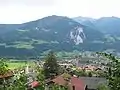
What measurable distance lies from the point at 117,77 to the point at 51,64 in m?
63.1

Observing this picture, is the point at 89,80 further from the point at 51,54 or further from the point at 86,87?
the point at 51,54

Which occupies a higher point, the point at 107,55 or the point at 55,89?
the point at 107,55

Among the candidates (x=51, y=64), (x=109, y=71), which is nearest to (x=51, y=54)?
(x=51, y=64)

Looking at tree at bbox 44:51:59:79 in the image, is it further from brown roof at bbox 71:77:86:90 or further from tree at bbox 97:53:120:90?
tree at bbox 97:53:120:90

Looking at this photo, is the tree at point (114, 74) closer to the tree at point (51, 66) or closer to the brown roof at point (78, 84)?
the brown roof at point (78, 84)

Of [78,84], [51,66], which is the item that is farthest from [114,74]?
[51,66]

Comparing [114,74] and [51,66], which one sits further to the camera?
[51,66]

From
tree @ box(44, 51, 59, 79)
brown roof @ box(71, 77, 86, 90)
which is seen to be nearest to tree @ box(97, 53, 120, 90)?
brown roof @ box(71, 77, 86, 90)

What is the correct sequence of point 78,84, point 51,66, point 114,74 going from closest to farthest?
point 114,74 < point 78,84 < point 51,66

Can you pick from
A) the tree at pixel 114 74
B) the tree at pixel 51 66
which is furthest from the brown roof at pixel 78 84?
the tree at pixel 114 74

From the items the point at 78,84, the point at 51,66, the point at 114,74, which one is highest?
the point at 114,74

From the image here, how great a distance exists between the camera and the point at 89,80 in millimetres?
66125

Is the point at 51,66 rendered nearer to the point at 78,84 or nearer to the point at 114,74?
the point at 78,84

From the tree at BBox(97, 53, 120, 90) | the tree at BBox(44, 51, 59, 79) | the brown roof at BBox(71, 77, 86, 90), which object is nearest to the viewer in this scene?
the tree at BBox(97, 53, 120, 90)
